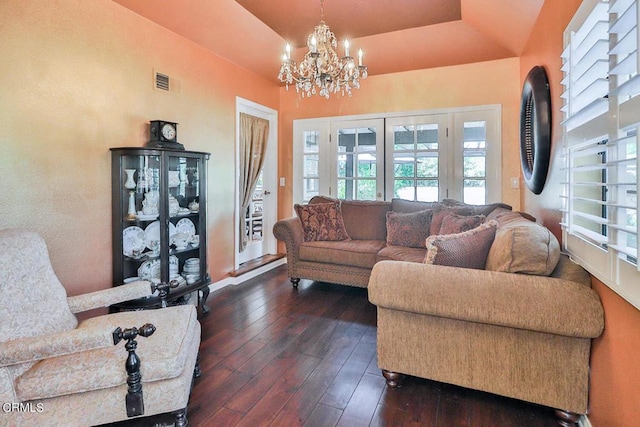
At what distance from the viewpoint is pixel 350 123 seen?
4621 mm

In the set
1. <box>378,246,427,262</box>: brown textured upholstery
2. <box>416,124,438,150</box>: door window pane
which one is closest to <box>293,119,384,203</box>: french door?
<box>416,124,438,150</box>: door window pane

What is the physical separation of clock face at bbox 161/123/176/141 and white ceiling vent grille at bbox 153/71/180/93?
1.38 ft

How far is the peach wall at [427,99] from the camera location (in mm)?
3844

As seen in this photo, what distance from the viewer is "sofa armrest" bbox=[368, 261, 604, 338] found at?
4.88 ft

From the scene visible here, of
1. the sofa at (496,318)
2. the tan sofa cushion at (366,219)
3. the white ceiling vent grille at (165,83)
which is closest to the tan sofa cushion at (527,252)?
the sofa at (496,318)

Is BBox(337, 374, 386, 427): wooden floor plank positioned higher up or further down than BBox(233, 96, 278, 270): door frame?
further down

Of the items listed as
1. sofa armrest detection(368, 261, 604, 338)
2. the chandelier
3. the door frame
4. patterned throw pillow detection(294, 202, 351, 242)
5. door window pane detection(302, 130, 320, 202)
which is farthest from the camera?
door window pane detection(302, 130, 320, 202)

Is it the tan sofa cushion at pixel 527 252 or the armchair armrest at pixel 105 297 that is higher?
the tan sofa cushion at pixel 527 252

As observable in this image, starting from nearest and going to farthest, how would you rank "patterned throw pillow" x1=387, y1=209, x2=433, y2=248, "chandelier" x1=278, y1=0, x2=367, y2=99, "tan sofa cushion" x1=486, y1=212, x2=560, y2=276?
"tan sofa cushion" x1=486, y1=212, x2=560, y2=276 < "chandelier" x1=278, y1=0, x2=367, y2=99 < "patterned throw pillow" x1=387, y1=209, x2=433, y2=248

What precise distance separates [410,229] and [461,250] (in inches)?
67.0

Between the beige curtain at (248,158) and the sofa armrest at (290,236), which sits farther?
the beige curtain at (248,158)

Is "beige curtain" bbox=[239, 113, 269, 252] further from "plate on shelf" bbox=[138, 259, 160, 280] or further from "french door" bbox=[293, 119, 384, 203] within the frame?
"plate on shelf" bbox=[138, 259, 160, 280]

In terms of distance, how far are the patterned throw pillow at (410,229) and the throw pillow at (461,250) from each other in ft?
5.08

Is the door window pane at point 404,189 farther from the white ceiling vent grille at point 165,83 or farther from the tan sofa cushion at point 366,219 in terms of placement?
the white ceiling vent grille at point 165,83
